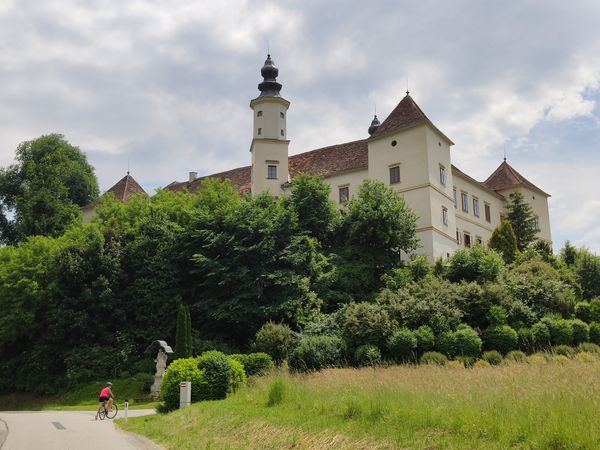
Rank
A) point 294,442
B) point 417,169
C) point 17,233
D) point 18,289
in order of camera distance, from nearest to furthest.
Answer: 1. point 294,442
2. point 18,289
3. point 417,169
4. point 17,233

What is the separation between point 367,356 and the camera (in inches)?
947

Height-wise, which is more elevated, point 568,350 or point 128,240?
point 128,240

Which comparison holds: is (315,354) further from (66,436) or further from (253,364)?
(66,436)

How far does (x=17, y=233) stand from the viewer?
50906 mm

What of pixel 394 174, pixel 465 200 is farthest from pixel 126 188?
pixel 465 200

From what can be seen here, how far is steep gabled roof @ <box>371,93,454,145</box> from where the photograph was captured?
41094mm

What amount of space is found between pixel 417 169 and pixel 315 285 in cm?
1381

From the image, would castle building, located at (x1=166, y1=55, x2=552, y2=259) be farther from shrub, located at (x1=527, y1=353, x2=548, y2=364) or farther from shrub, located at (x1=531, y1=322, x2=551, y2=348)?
shrub, located at (x1=527, y1=353, x2=548, y2=364)

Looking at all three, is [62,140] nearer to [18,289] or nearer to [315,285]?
[18,289]

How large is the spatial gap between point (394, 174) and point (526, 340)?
62.2ft

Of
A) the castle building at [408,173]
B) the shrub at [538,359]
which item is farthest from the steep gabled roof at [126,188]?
the shrub at [538,359]

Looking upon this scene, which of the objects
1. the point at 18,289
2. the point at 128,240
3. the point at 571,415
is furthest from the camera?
the point at 128,240

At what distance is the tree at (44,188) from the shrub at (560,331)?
1446 inches

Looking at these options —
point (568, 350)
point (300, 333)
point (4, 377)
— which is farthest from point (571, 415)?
point (4, 377)
